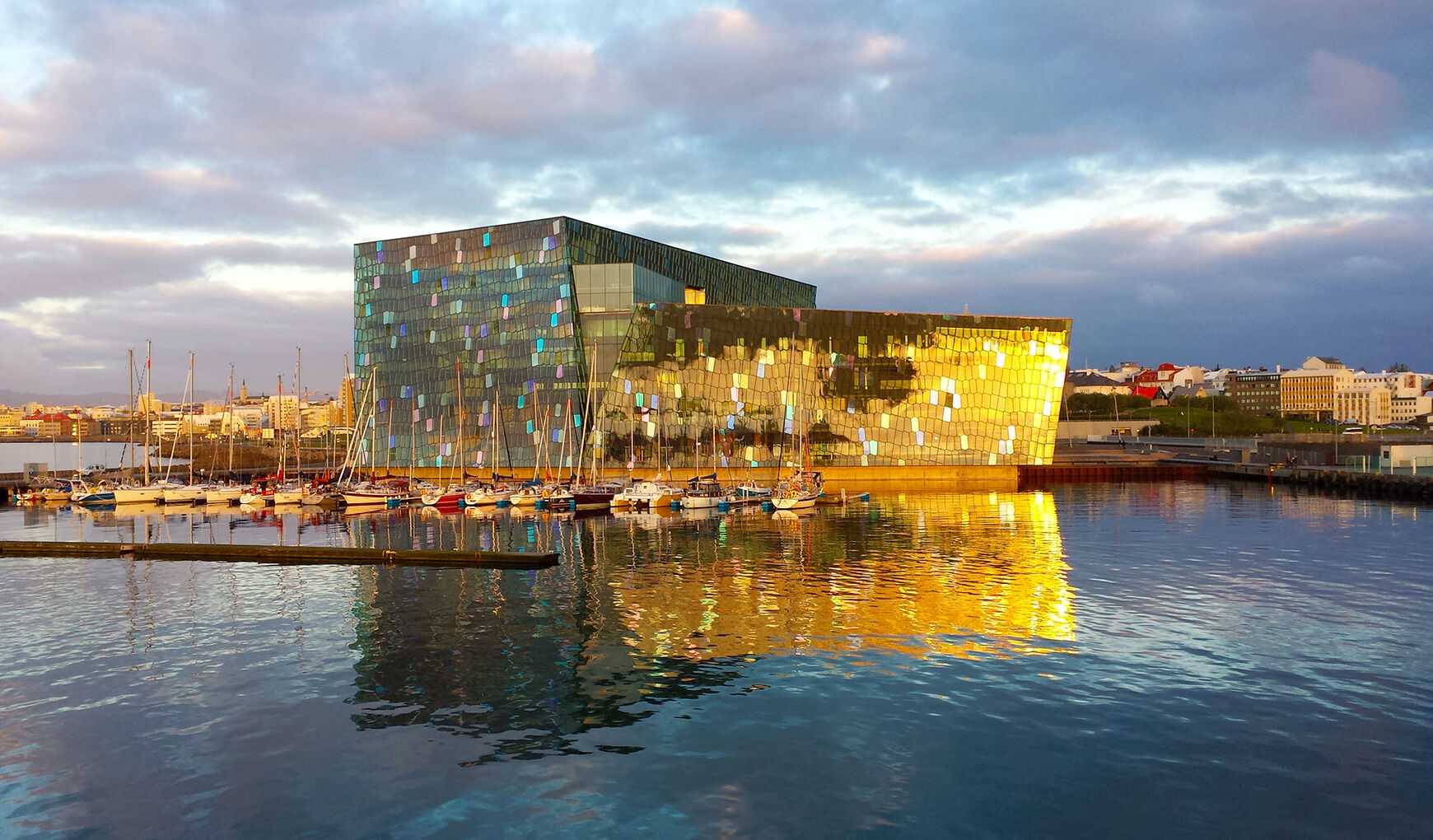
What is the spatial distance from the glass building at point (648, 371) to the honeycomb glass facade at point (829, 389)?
16 centimetres

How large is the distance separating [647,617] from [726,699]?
8.73m

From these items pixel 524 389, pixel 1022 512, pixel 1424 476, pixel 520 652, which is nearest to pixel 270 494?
pixel 524 389

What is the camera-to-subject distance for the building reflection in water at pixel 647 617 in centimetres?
1964

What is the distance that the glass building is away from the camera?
290ft

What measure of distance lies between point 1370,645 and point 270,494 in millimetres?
74429

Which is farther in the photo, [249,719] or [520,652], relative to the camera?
[520,652]

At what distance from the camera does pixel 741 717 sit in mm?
18438

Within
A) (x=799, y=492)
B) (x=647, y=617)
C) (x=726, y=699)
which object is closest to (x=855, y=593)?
(x=647, y=617)

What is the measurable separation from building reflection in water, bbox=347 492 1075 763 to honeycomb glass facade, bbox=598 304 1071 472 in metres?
37.6

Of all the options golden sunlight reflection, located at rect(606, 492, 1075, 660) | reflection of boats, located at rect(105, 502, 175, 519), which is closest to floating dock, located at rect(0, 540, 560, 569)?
golden sunlight reflection, located at rect(606, 492, 1075, 660)

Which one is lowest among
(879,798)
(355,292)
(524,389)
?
(879,798)

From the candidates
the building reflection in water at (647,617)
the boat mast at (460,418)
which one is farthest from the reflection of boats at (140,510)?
the building reflection in water at (647,617)

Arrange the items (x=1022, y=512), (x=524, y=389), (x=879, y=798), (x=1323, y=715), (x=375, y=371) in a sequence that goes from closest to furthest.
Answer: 1. (x=879, y=798)
2. (x=1323, y=715)
3. (x=1022, y=512)
4. (x=524, y=389)
5. (x=375, y=371)

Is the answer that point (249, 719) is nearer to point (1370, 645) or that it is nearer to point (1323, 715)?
point (1323, 715)
